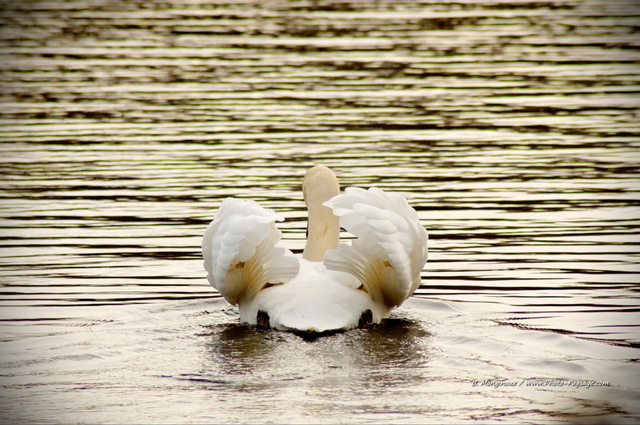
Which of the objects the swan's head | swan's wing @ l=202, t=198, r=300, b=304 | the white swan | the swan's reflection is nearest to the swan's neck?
the swan's head

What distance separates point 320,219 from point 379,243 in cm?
180

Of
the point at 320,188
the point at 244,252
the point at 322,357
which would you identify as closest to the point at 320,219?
the point at 320,188

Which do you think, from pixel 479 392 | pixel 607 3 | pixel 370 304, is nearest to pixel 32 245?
pixel 370 304

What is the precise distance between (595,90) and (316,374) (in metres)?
15.3

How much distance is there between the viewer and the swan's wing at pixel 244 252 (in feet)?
30.5

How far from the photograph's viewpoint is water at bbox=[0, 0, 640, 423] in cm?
795

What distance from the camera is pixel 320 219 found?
11023 millimetres

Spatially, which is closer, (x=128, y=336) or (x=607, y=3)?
(x=128, y=336)

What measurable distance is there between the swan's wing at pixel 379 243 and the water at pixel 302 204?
1.40 feet

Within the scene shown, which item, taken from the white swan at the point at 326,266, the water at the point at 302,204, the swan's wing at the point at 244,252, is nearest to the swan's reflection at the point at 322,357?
the water at the point at 302,204

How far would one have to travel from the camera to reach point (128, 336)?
9531mm

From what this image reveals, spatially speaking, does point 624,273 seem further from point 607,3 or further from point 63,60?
point 607,3

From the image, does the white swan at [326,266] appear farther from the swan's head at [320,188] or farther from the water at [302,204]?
the swan's head at [320,188]

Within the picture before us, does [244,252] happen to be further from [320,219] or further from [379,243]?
[320,219]
